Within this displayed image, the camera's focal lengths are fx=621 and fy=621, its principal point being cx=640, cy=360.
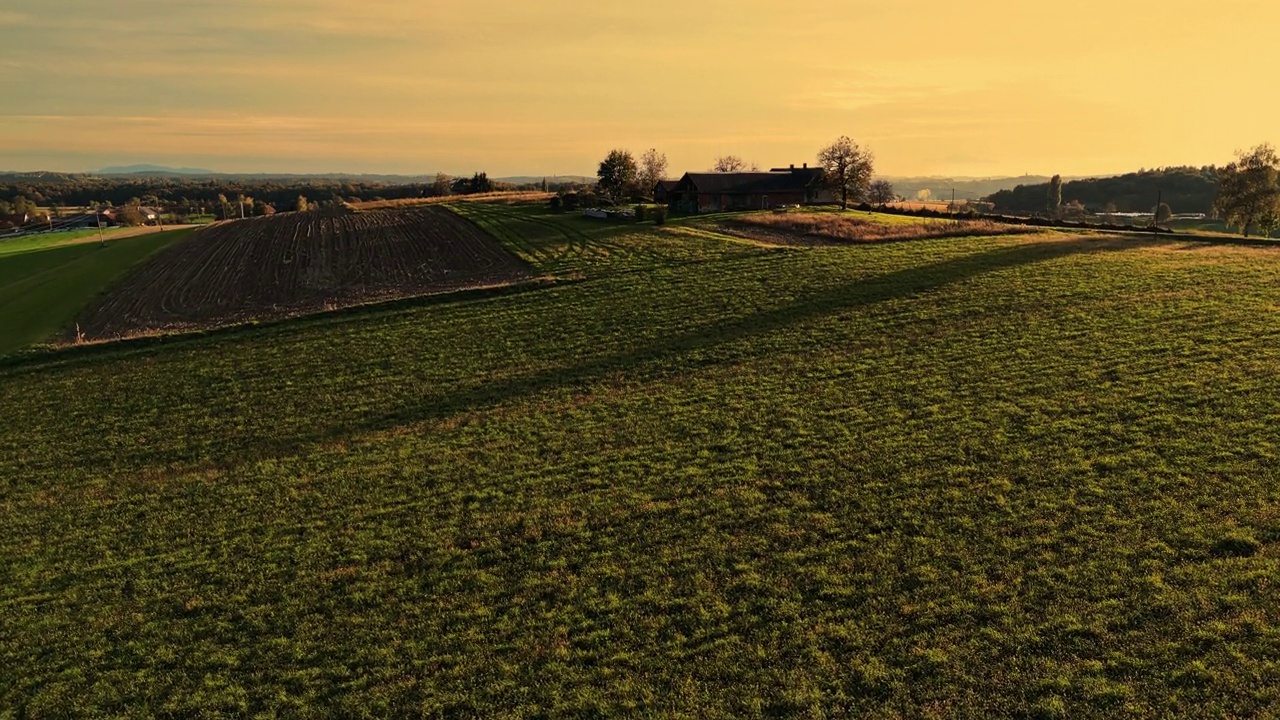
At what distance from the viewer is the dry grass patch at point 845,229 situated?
63.6m

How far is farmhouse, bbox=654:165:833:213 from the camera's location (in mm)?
94312

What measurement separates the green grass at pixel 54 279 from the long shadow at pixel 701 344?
3247cm

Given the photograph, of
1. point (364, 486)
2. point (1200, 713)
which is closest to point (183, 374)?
point (364, 486)

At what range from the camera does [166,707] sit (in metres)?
14.2

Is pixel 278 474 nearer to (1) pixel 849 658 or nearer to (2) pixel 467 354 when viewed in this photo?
(2) pixel 467 354

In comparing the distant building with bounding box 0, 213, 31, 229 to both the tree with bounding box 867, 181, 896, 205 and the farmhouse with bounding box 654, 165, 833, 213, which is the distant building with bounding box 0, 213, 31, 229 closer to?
the farmhouse with bounding box 654, 165, 833, 213

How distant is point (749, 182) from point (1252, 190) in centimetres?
6012

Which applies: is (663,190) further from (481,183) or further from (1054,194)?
(1054,194)

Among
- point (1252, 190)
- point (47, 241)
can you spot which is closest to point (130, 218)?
point (47, 241)

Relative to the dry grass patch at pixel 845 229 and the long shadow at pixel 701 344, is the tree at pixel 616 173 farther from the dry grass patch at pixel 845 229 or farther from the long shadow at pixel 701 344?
the long shadow at pixel 701 344

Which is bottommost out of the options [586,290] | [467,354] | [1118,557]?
[1118,557]

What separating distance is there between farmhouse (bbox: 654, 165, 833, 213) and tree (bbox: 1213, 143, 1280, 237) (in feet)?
158

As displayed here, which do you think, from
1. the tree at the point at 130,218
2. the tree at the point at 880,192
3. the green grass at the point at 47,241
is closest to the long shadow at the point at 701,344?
the tree at the point at 880,192

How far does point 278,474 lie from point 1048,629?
1038 inches
